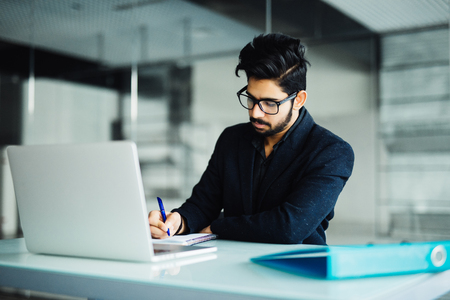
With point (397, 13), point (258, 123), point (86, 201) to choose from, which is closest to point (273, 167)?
point (258, 123)

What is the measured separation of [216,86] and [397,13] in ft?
6.01

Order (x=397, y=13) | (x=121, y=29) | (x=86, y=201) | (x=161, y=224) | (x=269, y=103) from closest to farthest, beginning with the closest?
(x=86, y=201) < (x=161, y=224) < (x=269, y=103) < (x=397, y=13) < (x=121, y=29)

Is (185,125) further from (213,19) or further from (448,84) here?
(448,84)

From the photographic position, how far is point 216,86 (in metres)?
4.81

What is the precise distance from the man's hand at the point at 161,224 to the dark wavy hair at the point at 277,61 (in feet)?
1.99

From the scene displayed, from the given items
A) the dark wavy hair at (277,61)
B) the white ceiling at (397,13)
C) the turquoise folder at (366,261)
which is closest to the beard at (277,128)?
the dark wavy hair at (277,61)

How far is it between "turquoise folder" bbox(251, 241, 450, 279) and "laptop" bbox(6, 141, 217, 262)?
30 centimetres

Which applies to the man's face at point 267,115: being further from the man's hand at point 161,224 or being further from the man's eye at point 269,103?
the man's hand at point 161,224

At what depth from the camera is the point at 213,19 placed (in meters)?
4.84

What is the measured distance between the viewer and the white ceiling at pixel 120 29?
4703mm

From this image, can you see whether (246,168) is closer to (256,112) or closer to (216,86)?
(256,112)

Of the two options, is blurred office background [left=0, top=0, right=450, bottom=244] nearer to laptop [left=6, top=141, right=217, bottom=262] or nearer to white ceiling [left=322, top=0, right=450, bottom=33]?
white ceiling [left=322, top=0, right=450, bottom=33]

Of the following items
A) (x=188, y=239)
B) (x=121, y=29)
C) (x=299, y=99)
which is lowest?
(x=188, y=239)

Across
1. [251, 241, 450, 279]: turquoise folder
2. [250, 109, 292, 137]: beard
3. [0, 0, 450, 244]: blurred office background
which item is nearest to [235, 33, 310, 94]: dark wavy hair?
[250, 109, 292, 137]: beard
